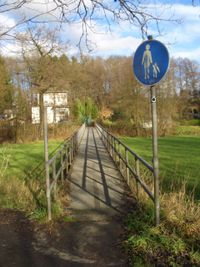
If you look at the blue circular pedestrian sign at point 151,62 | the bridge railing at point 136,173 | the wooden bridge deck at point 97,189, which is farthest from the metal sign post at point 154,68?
the wooden bridge deck at point 97,189

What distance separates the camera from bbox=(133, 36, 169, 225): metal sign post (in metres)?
5.66

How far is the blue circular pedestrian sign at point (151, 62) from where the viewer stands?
18.5 ft

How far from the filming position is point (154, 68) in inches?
227

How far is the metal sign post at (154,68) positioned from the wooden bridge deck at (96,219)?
0.85 meters

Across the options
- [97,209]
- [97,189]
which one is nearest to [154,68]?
[97,209]

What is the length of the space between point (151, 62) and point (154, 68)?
0.10m

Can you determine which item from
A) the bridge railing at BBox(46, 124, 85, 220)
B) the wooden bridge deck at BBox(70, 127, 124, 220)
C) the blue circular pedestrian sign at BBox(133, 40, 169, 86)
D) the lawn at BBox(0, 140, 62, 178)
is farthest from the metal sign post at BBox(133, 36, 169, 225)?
the lawn at BBox(0, 140, 62, 178)

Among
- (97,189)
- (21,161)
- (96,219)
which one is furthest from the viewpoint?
(21,161)

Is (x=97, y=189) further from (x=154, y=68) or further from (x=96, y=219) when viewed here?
(x=154, y=68)

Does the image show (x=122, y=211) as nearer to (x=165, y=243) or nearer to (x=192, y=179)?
(x=165, y=243)

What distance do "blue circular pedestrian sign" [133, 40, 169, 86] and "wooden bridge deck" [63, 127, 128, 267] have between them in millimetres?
2271

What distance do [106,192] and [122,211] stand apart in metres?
1.90

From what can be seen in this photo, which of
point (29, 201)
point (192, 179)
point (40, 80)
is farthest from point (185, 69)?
point (29, 201)

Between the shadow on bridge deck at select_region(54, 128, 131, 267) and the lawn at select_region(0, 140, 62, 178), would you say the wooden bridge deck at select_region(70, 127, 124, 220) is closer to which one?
the shadow on bridge deck at select_region(54, 128, 131, 267)
